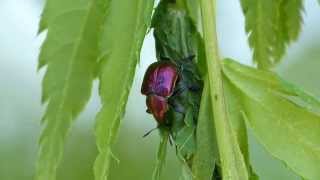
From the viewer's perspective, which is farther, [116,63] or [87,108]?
[87,108]

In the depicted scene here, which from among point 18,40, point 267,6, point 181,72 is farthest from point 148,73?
point 18,40

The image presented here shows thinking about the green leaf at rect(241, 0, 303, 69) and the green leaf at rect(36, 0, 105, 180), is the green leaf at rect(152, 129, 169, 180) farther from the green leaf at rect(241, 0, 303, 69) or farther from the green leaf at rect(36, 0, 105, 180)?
the green leaf at rect(241, 0, 303, 69)

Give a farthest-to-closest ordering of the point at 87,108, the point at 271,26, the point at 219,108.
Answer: the point at 87,108 → the point at 271,26 → the point at 219,108

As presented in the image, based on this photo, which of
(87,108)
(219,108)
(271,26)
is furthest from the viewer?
(87,108)

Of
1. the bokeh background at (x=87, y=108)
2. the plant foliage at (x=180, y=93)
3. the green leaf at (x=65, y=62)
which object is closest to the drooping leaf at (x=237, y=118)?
the plant foliage at (x=180, y=93)

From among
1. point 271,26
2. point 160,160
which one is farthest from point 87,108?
point 160,160

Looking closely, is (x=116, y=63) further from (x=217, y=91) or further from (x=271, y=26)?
(x=271, y=26)
